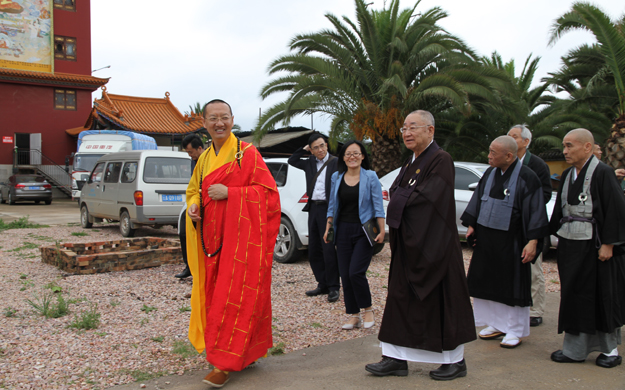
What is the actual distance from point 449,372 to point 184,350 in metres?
1.93

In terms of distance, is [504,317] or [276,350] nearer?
[276,350]

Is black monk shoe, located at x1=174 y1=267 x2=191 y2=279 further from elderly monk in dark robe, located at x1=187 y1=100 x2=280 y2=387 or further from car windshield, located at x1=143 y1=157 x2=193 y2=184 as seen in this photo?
car windshield, located at x1=143 y1=157 x2=193 y2=184

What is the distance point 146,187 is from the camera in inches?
380

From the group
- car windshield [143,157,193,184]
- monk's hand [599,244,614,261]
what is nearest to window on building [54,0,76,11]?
car windshield [143,157,193,184]

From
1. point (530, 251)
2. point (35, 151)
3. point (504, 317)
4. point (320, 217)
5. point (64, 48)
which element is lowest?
point (504, 317)

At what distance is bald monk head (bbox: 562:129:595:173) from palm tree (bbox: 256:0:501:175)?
8383mm

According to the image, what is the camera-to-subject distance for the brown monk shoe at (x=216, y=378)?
308 centimetres

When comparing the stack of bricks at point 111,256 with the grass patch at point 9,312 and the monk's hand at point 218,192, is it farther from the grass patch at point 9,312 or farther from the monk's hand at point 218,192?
the monk's hand at point 218,192

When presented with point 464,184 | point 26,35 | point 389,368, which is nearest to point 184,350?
point 389,368

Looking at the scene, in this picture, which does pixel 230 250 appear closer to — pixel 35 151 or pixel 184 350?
pixel 184 350

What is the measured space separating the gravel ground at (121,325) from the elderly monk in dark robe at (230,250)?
51cm

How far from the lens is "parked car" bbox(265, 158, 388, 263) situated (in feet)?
23.2

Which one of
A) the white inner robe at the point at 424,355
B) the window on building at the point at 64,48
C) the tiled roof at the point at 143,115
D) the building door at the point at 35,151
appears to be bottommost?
the white inner robe at the point at 424,355

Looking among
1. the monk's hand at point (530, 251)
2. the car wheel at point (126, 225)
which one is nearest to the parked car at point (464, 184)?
the monk's hand at point (530, 251)
